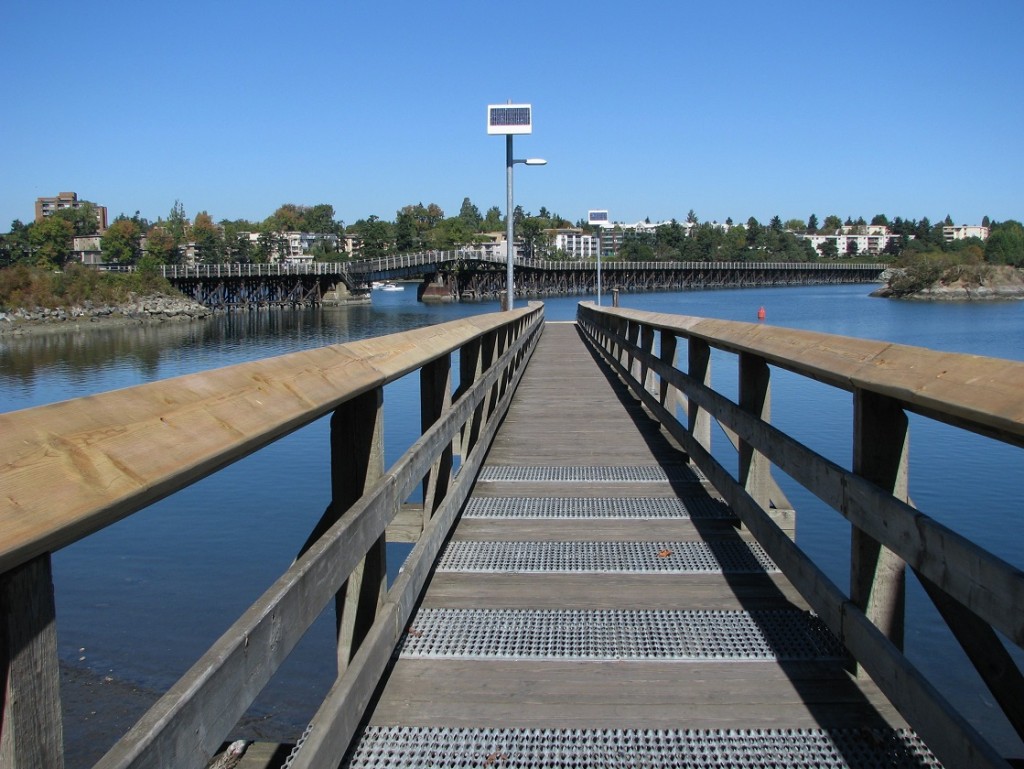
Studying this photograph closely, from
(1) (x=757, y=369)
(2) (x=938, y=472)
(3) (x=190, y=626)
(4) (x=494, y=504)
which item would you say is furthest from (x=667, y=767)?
(2) (x=938, y=472)

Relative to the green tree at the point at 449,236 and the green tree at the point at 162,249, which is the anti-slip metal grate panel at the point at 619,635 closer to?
the green tree at the point at 162,249

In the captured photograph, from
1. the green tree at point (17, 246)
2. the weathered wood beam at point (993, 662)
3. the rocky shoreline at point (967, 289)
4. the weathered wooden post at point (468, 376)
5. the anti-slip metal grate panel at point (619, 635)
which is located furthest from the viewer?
the green tree at point (17, 246)

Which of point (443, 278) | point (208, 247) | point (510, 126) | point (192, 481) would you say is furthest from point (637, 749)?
point (208, 247)

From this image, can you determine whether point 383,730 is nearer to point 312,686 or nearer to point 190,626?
point 312,686

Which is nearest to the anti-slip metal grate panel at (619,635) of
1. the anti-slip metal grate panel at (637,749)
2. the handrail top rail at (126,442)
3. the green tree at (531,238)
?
the anti-slip metal grate panel at (637,749)

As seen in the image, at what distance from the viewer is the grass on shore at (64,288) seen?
5212 cm

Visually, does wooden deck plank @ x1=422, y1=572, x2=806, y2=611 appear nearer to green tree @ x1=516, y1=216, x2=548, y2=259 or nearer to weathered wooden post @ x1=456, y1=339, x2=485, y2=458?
weathered wooden post @ x1=456, y1=339, x2=485, y2=458

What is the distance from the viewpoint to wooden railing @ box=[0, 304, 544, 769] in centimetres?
107

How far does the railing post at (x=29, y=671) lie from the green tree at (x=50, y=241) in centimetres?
12827

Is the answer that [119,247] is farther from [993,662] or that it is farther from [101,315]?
[993,662]

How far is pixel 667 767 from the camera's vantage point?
2449 mm

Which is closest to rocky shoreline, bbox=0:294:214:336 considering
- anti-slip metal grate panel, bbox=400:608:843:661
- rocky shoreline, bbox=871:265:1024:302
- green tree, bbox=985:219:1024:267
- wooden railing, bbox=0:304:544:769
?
anti-slip metal grate panel, bbox=400:608:843:661

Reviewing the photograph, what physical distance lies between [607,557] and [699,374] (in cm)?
207

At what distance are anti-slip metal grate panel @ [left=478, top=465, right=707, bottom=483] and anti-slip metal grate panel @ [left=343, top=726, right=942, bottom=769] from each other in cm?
356
